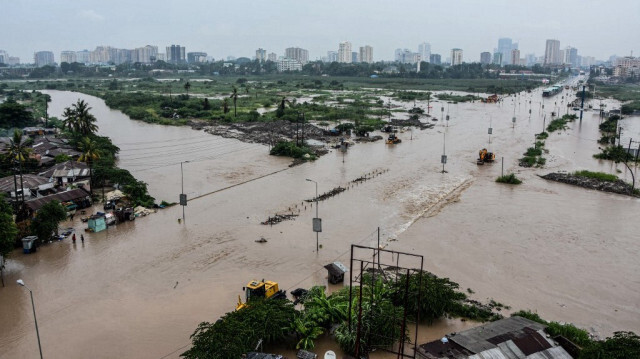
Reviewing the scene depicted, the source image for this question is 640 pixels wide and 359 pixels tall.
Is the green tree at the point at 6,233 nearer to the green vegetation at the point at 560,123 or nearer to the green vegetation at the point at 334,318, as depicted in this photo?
the green vegetation at the point at 334,318

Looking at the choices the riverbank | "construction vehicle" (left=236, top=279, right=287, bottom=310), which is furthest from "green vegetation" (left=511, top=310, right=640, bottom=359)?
the riverbank

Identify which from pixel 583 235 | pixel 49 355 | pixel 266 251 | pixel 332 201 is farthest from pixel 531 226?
pixel 49 355

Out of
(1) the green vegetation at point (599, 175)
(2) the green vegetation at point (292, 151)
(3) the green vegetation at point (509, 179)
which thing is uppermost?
(2) the green vegetation at point (292, 151)

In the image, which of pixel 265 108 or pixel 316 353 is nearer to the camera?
pixel 316 353

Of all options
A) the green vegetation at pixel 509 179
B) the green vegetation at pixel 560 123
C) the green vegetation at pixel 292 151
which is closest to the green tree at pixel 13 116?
the green vegetation at pixel 292 151

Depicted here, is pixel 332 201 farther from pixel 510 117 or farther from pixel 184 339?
pixel 510 117

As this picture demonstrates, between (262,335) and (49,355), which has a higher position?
(262,335)
